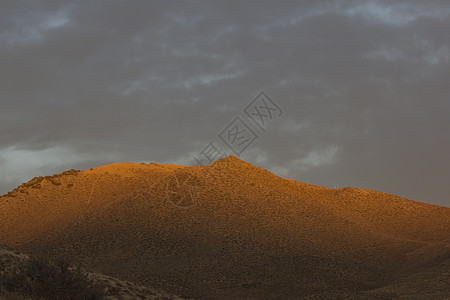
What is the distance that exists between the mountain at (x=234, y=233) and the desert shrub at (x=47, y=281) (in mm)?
7062

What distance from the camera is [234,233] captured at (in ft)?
112

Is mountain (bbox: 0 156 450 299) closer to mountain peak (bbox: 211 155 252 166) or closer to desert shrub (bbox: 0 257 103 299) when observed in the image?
mountain peak (bbox: 211 155 252 166)

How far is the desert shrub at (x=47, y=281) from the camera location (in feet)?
49.8

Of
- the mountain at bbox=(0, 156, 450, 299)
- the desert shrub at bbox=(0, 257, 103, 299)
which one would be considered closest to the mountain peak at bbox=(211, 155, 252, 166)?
the mountain at bbox=(0, 156, 450, 299)

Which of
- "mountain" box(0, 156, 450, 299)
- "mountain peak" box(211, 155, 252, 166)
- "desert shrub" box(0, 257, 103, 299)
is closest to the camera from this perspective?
"desert shrub" box(0, 257, 103, 299)

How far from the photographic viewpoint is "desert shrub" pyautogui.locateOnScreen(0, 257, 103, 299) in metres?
15.2

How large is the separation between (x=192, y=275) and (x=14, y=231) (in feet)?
78.5

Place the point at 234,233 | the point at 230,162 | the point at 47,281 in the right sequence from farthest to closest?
the point at 230,162 → the point at 234,233 → the point at 47,281

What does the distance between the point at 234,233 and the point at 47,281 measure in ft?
64.0

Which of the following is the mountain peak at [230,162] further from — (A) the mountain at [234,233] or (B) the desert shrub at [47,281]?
(B) the desert shrub at [47,281]

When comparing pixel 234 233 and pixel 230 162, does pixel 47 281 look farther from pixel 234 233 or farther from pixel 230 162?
pixel 230 162

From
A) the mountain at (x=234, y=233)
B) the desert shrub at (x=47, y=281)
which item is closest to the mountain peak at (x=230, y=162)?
the mountain at (x=234, y=233)

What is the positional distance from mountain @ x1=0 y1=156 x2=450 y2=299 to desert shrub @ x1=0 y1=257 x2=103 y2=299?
7.06 m

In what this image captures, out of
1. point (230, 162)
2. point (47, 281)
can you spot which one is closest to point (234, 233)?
point (230, 162)
